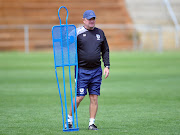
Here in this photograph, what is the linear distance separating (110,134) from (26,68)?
13.3m

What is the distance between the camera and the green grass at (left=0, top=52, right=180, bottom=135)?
24.0 ft

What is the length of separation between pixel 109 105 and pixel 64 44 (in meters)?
3.65

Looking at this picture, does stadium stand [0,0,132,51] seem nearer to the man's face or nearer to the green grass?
the green grass

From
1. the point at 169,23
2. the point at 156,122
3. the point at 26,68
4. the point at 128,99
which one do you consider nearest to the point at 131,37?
the point at 169,23

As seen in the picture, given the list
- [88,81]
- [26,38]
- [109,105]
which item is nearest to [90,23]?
[88,81]

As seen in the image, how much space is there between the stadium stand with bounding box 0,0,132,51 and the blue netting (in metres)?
26.3

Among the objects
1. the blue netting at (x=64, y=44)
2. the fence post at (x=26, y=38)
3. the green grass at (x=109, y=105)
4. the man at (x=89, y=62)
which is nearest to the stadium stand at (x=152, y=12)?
the fence post at (x=26, y=38)

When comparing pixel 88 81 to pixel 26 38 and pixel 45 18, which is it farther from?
pixel 45 18

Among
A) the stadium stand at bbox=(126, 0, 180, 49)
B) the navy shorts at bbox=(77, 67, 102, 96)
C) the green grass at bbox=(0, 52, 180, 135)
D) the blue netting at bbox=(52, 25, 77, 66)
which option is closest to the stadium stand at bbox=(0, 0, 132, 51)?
the stadium stand at bbox=(126, 0, 180, 49)

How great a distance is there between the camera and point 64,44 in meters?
6.63

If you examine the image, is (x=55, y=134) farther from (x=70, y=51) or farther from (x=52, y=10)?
(x=52, y=10)

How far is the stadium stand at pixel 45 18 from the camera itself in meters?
33.1

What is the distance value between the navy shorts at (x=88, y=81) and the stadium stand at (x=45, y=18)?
25826 millimetres

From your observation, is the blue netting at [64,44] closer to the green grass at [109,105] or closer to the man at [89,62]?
the man at [89,62]
